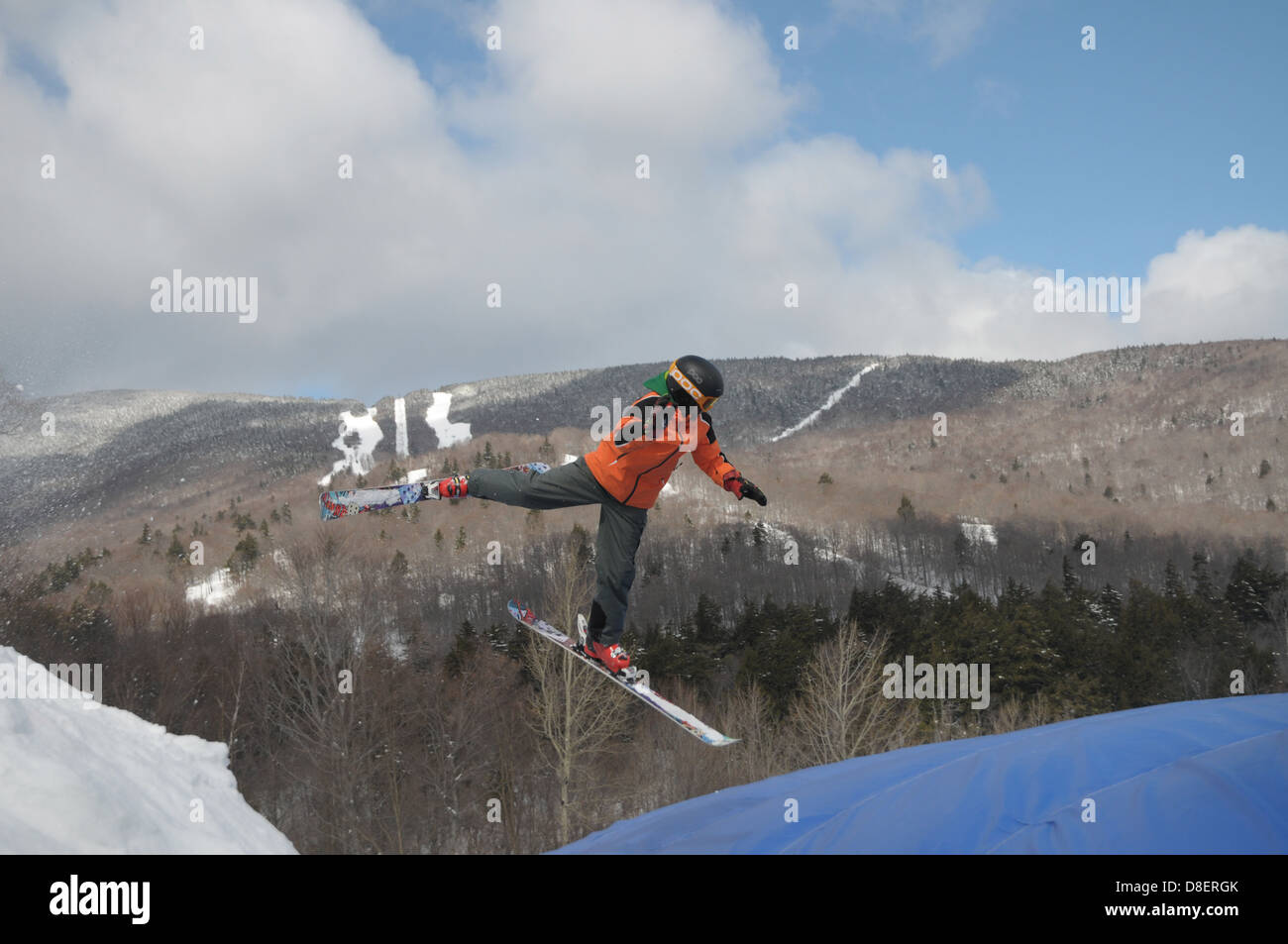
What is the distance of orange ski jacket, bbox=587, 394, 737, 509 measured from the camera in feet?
17.5

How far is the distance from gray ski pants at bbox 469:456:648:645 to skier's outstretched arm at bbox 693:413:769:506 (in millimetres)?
502

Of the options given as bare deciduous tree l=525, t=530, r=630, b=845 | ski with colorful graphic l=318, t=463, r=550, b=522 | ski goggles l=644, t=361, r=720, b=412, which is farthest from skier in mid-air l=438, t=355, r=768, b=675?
bare deciduous tree l=525, t=530, r=630, b=845

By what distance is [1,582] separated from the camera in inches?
1469

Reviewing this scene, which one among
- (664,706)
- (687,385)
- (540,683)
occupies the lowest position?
(540,683)

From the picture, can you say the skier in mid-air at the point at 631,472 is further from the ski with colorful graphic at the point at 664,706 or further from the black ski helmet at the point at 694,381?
the ski with colorful graphic at the point at 664,706

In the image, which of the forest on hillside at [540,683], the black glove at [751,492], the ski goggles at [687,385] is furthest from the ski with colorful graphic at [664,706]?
the forest on hillside at [540,683]

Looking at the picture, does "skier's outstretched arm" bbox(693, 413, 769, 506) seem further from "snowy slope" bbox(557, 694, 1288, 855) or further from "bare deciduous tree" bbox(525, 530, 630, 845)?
"bare deciduous tree" bbox(525, 530, 630, 845)

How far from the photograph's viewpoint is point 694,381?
5.11 meters

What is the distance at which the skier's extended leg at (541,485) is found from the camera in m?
5.63

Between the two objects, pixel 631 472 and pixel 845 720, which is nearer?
pixel 631 472

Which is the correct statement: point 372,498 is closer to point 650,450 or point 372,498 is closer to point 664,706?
point 650,450

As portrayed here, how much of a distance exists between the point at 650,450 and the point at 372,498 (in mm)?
2314

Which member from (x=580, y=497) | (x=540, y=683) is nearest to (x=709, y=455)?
(x=580, y=497)

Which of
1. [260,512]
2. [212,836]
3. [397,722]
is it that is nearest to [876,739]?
[397,722]
